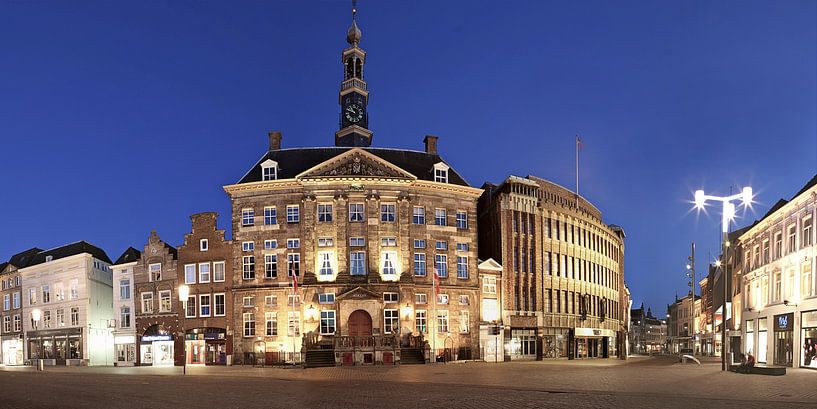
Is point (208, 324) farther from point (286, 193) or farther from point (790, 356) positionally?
point (790, 356)

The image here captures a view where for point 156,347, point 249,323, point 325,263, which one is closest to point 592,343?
point 325,263

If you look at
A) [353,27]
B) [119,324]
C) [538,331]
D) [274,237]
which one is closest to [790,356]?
A: [538,331]

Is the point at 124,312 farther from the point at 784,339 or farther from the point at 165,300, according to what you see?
the point at 784,339

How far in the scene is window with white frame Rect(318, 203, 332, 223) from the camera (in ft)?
191

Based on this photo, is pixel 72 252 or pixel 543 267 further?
pixel 72 252

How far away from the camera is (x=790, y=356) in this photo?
42.7 m

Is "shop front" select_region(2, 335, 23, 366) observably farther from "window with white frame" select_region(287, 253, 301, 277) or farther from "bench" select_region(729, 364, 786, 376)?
"bench" select_region(729, 364, 786, 376)

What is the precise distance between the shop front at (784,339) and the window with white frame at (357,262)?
30.1 meters

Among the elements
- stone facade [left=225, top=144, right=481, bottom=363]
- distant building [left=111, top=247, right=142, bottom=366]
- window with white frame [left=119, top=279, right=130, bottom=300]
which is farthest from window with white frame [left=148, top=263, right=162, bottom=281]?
stone facade [left=225, top=144, right=481, bottom=363]

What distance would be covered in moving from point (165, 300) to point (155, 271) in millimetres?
2909

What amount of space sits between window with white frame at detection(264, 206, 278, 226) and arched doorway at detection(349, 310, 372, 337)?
10330 mm

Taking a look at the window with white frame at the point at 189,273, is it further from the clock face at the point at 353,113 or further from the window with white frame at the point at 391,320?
the clock face at the point at 353,113

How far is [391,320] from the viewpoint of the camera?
57.3m

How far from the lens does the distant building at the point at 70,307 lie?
69562mm
